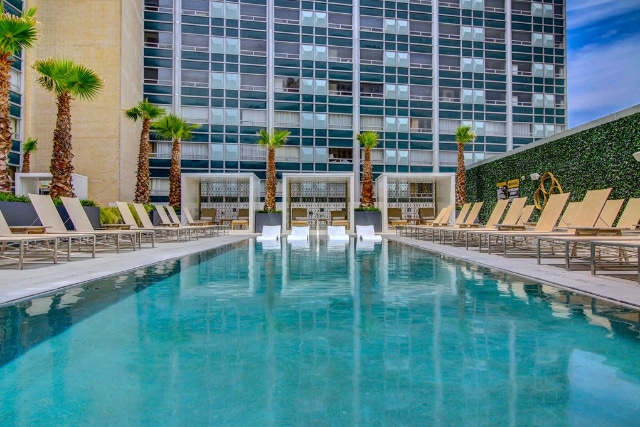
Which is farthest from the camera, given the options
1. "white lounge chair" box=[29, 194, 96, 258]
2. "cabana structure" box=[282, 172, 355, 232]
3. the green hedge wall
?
"cabana structure" box=[282, 172, 355, 232]

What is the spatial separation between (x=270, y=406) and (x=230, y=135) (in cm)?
3669

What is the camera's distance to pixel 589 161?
1430 cm

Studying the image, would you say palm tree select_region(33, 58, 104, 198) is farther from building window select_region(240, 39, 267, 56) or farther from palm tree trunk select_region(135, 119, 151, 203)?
building window select_region(240, 39, 267, 56)

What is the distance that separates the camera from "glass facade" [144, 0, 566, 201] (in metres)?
37.2

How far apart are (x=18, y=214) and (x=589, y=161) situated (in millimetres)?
15933

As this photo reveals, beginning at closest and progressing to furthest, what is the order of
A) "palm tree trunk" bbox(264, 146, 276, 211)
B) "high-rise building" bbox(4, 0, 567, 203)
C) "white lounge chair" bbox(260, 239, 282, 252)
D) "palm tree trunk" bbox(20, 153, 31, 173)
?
"white lounge chair" bbox(260, 239, 282, 252) → "palm tree trunk" bbox(264, 146, 276, 211) → "palm tree trunk" bbox(20, 153, 31, 173) → "high-rise building" bbox(4, 0, 567, 203)

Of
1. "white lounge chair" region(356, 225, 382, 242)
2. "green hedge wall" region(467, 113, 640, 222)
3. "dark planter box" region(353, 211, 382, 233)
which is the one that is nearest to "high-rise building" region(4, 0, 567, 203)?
"dark planter box" region(353, 211, 382, 233)

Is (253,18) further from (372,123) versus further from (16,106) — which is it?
(16,106)

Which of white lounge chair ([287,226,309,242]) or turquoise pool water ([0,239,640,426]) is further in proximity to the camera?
white lounge chair ([287,226,309,242])

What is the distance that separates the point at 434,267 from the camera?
8211mm

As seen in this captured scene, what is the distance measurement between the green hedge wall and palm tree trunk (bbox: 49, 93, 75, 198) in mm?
16106

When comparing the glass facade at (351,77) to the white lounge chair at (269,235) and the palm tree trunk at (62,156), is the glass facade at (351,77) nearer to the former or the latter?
the white lounge chair at (269,235)

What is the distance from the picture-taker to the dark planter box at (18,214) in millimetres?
10813

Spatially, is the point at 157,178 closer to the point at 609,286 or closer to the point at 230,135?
the point at 230,135
